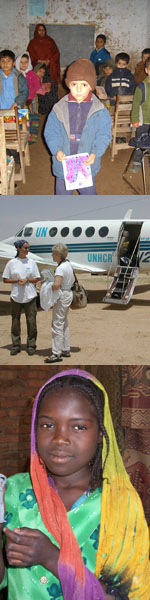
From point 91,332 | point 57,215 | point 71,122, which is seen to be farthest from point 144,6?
point 91,332

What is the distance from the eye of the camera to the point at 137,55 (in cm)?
416

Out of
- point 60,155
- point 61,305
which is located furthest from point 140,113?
point 61,305

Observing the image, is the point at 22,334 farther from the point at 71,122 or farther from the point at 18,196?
the point at 71,122

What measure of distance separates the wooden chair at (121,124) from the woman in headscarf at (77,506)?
2999mm

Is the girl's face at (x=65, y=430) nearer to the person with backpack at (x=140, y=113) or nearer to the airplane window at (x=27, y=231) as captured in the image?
the airplane window at (x=27, y=231)

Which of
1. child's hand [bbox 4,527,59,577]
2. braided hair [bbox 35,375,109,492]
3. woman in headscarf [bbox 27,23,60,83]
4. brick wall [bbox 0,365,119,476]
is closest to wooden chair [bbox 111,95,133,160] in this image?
woman in headscarf [bbox 27,23,60,83]

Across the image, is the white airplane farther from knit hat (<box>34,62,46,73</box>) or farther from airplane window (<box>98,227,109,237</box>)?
knit hat (<box>34,62,46,73</box>)

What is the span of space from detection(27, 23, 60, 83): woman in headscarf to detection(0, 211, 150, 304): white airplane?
3.08 feet

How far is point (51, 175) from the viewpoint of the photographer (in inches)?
168

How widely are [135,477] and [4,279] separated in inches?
57.3

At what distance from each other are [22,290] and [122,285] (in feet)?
2.27

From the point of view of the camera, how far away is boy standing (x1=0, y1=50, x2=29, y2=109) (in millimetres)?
4207

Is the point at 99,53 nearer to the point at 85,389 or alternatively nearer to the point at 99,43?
the point at 99,43

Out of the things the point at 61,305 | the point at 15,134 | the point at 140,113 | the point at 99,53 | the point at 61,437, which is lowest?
the point at 61,305
